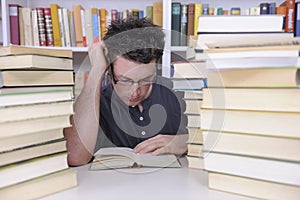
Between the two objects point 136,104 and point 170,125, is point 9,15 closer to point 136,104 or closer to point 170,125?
point 136,104

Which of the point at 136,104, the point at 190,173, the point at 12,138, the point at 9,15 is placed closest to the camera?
the point at 12,138

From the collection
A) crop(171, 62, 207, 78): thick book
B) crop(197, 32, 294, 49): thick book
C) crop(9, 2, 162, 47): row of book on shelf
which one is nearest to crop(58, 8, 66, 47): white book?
crop(9, 2, 162, 47): row of book on shelf

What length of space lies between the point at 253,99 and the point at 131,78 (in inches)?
25.8

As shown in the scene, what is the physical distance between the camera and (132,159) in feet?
2.27

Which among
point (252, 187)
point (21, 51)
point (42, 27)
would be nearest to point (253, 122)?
point (252, 187)

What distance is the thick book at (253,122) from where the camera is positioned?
0.46 meters

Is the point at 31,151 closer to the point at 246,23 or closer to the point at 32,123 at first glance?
the point at 32,123

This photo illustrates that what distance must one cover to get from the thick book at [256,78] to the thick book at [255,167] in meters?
0.13

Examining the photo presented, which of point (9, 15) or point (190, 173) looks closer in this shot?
point (190, 173)

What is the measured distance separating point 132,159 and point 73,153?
6.3 inches

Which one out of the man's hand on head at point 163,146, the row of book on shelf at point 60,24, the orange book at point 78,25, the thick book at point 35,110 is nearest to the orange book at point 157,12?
the row of book on shelf at point 60,24

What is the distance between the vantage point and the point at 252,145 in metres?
0.49

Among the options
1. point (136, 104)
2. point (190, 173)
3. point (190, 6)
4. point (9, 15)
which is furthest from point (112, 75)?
point (9, 15)

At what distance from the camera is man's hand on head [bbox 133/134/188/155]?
77cm
